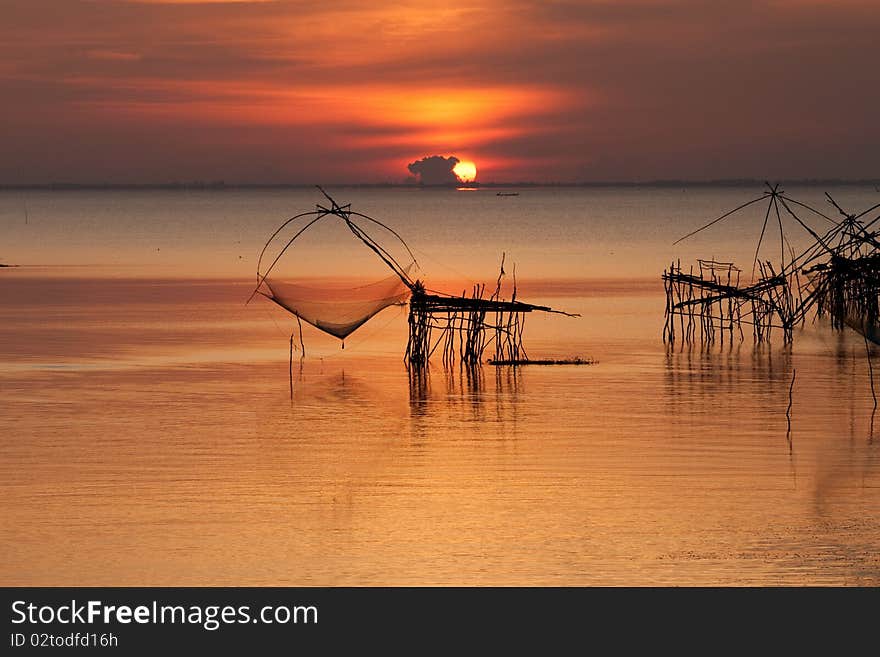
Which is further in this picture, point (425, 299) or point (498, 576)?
point (425, 299)

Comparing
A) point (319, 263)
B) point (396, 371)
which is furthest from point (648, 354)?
point (319, 263)

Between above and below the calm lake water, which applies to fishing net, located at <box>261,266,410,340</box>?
above

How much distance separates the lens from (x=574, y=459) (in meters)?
9.84

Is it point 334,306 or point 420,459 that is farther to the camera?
point 334,306

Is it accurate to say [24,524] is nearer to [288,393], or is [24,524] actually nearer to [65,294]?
[288,393]

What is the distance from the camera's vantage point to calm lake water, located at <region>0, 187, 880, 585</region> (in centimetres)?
728

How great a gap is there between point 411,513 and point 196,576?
161 cm

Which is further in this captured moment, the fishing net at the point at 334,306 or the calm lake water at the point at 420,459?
the fishing net at the point at 334,306

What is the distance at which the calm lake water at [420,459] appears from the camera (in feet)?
23.9

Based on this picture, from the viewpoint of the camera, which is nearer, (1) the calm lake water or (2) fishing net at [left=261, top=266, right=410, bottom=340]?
(1) the calm lake water

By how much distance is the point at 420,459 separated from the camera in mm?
9961

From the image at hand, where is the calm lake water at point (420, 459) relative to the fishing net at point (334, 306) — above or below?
below

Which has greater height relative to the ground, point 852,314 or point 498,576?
point 852,314

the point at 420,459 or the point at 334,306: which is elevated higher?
the point at 334,306
